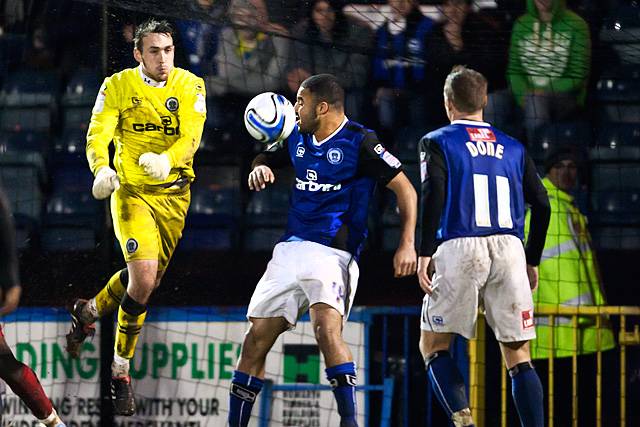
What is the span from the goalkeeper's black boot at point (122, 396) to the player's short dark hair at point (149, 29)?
162 centimetres

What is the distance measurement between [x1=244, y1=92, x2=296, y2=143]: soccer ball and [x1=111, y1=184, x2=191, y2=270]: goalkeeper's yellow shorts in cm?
53

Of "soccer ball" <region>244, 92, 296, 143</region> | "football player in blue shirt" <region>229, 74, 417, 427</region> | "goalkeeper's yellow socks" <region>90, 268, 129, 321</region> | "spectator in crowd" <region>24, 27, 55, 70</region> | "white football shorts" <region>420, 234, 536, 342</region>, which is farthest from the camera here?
"spectator in crowd" <region>24, 27, 55, 70</region>

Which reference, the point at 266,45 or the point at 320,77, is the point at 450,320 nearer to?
the point at 320,77

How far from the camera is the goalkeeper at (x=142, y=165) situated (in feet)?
19.8

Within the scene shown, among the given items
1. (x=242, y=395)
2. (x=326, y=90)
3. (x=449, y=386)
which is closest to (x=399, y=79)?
(x=326, y=90)

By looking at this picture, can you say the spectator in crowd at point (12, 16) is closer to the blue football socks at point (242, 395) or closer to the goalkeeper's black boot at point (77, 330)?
the goalkeeper's black boot at point (77, 330)

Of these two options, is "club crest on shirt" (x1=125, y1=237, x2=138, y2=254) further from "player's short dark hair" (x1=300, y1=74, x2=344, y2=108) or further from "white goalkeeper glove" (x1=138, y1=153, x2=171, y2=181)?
"player's short dark hair" (x1=300, y1=74, x2=344, y2=108)

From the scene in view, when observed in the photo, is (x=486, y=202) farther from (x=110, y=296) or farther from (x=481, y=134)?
(x=110, y=296)

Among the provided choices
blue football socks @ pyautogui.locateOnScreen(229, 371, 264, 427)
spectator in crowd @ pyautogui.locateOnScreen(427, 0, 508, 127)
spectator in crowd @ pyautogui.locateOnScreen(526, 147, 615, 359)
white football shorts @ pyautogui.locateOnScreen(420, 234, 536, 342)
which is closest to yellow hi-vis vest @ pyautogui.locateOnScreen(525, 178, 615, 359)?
spectator in crowd @ pyautogui.locateOnScreen(526, 147, 615, 359)

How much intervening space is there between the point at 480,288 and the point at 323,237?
2.35 feet

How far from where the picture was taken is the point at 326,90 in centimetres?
575

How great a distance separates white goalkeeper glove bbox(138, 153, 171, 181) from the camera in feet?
19.8

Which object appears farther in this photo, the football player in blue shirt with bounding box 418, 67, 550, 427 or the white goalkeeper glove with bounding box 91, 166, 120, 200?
the white goalkeeper glove with bounding box 91, 166, 120, 200

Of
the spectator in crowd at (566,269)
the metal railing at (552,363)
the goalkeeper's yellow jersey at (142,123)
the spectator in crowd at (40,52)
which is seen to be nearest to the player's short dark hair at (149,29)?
the goalkeeper's yellow jersey at (142,123)
